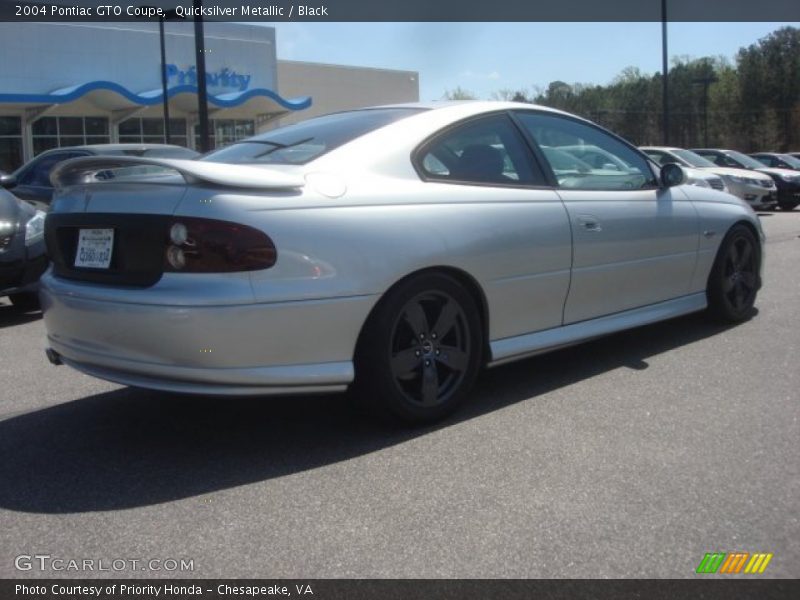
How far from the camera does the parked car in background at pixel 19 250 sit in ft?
22.1

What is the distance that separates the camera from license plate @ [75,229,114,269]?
3.60 metres

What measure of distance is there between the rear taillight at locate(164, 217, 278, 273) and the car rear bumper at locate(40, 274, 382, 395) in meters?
0.17

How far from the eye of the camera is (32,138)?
3194cm

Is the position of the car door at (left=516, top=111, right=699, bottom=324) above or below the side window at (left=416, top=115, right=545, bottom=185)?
below

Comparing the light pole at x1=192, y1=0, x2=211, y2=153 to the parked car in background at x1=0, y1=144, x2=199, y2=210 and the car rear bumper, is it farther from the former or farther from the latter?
Answer: the car rear bumper

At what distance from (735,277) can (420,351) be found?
10.5ft

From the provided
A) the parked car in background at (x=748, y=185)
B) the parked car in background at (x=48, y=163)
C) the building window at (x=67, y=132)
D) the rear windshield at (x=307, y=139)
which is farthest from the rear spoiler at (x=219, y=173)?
the building window at (x=67, y=132)

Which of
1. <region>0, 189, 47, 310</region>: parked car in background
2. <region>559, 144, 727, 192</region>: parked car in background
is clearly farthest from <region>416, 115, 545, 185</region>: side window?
<region>0, 189, 47, 310</region>: parked car in background

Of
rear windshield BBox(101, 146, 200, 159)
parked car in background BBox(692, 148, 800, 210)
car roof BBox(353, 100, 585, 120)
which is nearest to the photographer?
car roof BBox(353, 100, 585, 120)

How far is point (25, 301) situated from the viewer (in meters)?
7.69
